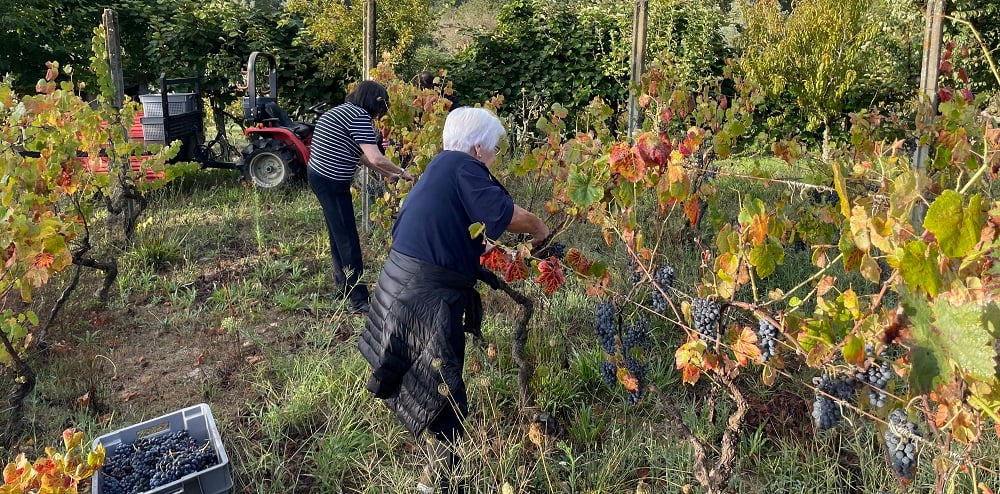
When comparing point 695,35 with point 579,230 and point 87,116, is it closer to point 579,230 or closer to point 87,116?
point 579,230

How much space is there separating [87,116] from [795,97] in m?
7.92

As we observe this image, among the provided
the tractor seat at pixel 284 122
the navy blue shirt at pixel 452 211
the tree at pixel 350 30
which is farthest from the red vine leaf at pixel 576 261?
the tree at pixel 350 30

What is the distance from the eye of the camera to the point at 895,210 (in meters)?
1.29

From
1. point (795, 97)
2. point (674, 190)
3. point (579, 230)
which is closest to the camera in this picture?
point (674, 190)

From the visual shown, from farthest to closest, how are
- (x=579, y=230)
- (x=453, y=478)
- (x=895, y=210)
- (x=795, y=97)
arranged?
(x=795, y=97), (x=579, y=230), (x=453, y=478), (x=895, y=210)

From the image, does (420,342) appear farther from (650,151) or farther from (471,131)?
(650,151)

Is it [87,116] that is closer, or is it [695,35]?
[87,116]

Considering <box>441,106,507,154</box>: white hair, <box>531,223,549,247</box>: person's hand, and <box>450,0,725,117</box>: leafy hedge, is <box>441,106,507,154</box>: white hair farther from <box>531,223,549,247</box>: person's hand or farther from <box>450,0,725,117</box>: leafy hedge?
<box>450,0,725,117</box>: leafy hedge

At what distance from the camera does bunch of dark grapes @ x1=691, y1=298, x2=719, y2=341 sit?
1984 mm

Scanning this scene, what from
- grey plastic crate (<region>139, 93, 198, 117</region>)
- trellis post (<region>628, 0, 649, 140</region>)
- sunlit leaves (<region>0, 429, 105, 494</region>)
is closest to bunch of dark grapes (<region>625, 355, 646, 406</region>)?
sunlit leaves (<region>0, 429, 105, 494</region>)

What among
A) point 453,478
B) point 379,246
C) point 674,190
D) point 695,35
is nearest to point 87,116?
point 379,246

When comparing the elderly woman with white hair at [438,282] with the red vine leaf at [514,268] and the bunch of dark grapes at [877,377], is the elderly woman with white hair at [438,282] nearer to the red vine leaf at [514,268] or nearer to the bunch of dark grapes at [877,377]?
the red vine leaf at [514,268]

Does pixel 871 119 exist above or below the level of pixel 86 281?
above

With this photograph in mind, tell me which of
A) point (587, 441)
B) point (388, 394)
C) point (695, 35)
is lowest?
point (587, 441)
